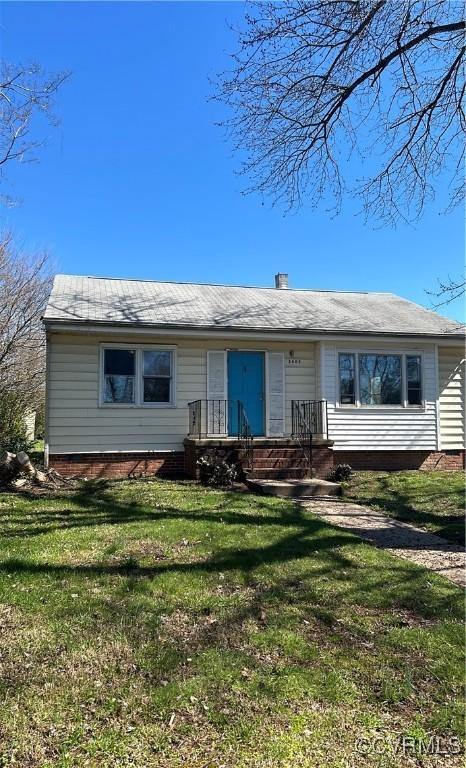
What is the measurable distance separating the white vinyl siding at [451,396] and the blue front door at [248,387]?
15.3ft

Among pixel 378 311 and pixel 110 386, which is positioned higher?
pixel 378 311

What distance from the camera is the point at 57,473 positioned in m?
10.5

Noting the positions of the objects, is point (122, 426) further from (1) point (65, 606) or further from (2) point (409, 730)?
(2) point (409, 730)

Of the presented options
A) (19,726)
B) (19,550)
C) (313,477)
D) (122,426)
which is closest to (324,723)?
(19,726)

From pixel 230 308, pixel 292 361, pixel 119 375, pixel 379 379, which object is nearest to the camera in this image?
pixel 119 375

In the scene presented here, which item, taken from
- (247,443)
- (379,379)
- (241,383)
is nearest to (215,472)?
(247,443)

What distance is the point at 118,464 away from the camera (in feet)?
37.2

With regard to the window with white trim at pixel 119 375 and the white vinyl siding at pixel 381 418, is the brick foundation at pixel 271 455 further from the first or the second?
the window with white trim at pixel 119 375

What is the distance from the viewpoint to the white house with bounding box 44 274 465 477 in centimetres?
1109

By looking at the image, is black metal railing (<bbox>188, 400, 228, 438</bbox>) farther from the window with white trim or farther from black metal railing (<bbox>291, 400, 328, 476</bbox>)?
black metal railing (<bbox>291, 400, 328, 476</bbox>)

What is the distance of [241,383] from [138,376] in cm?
238

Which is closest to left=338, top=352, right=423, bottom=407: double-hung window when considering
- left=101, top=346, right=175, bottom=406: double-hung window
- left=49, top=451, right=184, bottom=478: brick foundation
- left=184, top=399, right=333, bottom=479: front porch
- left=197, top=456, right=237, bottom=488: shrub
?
left=184, top=399, right=333, bottom=479: front porch

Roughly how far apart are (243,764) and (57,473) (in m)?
8.74

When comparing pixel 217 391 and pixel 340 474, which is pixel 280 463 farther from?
pixel 217 391
